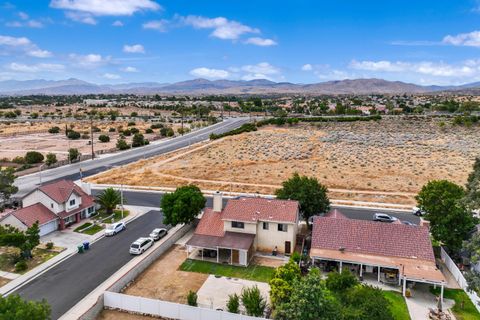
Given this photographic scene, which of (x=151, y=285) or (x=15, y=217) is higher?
(x=15, y=217)

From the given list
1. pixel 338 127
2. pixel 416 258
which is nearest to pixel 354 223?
pixel 416 258

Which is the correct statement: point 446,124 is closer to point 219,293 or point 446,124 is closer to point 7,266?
point 219,293

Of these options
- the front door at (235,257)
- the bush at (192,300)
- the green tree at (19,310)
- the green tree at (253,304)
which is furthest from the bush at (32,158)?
the green tree at (253,304)

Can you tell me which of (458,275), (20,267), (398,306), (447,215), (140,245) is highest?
Result: (447,215)

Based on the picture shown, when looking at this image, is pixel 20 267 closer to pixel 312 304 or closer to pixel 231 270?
pixel 231 270

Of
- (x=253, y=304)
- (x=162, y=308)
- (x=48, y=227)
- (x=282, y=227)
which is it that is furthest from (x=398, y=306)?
(x=48, y=227)

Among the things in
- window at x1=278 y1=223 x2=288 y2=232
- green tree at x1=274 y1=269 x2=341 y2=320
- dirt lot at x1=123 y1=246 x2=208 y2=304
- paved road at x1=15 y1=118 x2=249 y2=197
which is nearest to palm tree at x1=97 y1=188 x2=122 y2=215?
dirt lot at x1=123 y1=246 x2=208 y2=304

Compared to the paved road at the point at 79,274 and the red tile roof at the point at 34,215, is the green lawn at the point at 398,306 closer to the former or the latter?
the paved road at the point at 79,274

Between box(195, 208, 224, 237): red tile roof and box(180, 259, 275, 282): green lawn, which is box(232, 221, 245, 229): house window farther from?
box(180, 259, 275, 282): green lawn
